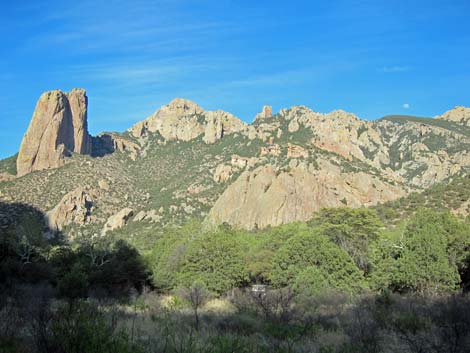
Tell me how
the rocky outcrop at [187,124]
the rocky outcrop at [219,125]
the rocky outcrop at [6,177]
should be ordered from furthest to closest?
the rocky outcrop at [187,124]
the rocky outcrop at [219,125]
the rocky outcrop at [6,177]

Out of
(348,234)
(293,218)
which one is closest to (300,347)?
(348,234)

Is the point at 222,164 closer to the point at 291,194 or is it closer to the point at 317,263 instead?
the point at 291,194

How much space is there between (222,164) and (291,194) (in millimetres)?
30434

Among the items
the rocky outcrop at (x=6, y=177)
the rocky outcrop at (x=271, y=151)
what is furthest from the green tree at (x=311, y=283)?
the rocky outcrop at (x=6, y=177)

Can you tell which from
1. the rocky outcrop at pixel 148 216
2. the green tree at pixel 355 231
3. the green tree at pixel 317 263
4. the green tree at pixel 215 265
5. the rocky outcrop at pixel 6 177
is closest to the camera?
the green tree at pixel 317 263

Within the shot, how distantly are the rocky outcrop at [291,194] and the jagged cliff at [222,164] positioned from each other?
0.73 ft

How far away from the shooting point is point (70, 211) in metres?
99.5

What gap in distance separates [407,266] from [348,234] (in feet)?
49.2

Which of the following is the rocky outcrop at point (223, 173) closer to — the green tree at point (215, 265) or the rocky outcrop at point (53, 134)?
the rocky outcrop at point (53, 134)

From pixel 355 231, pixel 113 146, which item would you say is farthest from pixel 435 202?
pixel 113 146

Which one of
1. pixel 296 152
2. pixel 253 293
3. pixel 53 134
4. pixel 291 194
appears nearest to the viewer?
pixel 253 293

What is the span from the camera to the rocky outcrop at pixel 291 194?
87.6 meters

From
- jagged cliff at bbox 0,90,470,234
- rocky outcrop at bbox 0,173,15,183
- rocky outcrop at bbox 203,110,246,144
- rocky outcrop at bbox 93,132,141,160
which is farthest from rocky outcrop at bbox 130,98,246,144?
rocky outcrop at bbox 0,173,15,183

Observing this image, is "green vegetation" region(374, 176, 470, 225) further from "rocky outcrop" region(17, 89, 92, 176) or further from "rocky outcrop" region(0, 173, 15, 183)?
"rocky outcrop" region(0, 173, 15, 183)
